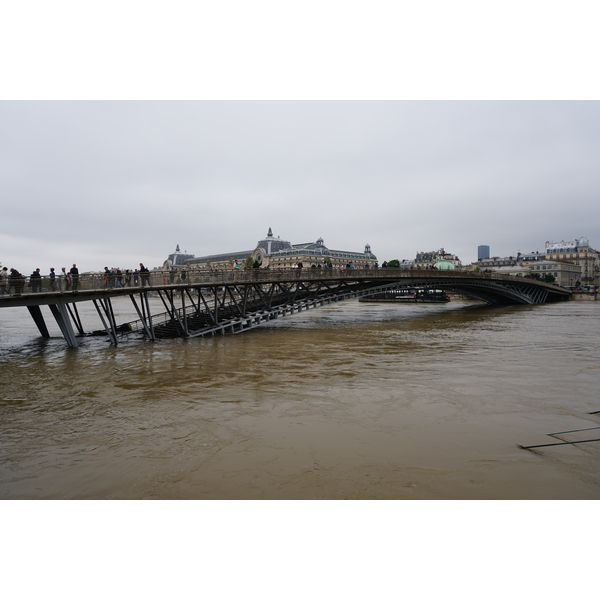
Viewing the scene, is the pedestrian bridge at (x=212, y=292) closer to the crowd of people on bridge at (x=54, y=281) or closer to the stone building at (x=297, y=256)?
the crowd of people on bridge at (x=54, y=281)

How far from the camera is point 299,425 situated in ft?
28.6

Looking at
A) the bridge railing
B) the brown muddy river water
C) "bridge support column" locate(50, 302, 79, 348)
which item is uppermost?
the bridge railing

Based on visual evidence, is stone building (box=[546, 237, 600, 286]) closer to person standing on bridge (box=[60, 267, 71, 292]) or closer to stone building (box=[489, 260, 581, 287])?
stone building (box=[489, 260, 581, 287])

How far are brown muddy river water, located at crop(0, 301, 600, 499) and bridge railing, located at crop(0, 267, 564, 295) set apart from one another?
305 centimetres

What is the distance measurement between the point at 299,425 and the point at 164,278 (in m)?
14.7


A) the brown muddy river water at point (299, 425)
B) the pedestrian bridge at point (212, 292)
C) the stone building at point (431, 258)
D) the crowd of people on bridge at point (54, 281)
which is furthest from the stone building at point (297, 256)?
the brown muddy river water at point (299, 425)

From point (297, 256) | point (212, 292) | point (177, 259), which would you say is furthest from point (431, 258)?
point (212, 292)

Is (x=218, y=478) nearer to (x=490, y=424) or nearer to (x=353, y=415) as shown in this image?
(x=353, y=415)

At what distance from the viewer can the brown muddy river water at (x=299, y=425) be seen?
235 inches

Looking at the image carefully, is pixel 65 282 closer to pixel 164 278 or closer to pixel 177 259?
pixel 164 278

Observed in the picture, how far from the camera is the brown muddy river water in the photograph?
19.6 ft

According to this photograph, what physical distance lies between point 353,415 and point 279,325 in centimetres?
2139

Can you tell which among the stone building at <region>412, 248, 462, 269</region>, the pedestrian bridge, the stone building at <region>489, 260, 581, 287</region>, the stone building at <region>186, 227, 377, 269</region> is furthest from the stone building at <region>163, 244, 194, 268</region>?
the pedestrian bridge

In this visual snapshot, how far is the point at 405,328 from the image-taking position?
30.0m
